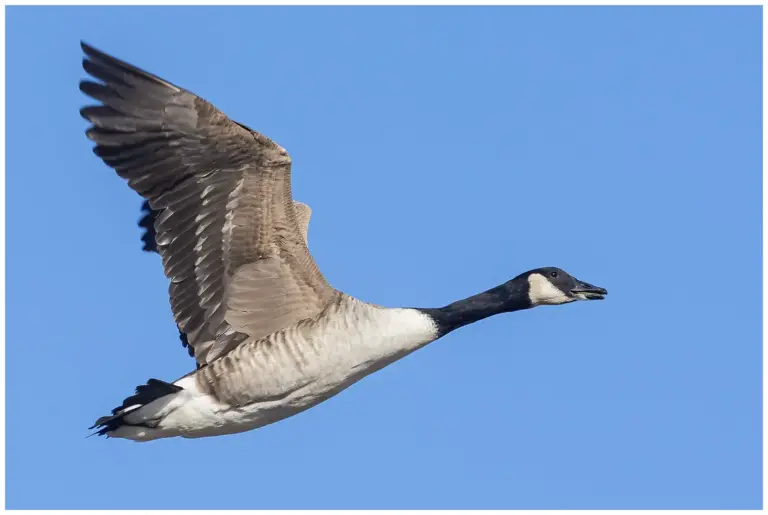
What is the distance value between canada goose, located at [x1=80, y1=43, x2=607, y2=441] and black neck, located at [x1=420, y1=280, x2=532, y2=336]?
1cm

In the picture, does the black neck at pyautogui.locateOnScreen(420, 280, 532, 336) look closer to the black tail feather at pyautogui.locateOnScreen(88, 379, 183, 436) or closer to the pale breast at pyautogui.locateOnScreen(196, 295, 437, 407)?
the pale breast at pyautogui.locateOnScreen(196, 295, 437, 407)

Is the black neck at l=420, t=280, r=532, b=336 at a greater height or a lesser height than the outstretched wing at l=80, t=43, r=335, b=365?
lesser

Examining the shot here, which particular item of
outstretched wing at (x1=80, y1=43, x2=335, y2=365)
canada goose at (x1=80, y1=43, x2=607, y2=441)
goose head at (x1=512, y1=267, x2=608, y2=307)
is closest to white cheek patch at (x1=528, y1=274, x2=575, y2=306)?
goose head at (x1=512, y1=267, x2=608, y2=307)

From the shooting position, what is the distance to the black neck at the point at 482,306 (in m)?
15.3

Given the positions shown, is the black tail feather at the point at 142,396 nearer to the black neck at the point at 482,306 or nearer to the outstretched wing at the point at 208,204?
the outstretched wing at the point at 208,204

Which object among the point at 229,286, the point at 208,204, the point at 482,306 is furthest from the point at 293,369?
the point at 482,306

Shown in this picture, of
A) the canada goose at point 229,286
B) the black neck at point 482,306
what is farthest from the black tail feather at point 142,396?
the black neck at point 482,306

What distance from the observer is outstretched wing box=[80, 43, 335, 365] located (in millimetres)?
14609

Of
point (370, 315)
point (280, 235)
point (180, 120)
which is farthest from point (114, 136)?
point (370, 315)

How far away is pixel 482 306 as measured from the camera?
1565 cm

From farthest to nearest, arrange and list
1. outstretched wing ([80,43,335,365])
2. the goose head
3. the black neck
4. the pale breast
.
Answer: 1. the goose head
2. the black neck
3. the pale breast
4. outstretched wing ([80,43,335,365])

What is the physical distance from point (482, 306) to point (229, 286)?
2334mm

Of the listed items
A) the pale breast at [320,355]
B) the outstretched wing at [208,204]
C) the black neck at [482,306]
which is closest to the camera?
the outstretched wing at [208,204]

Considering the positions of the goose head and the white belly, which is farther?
the goose head
